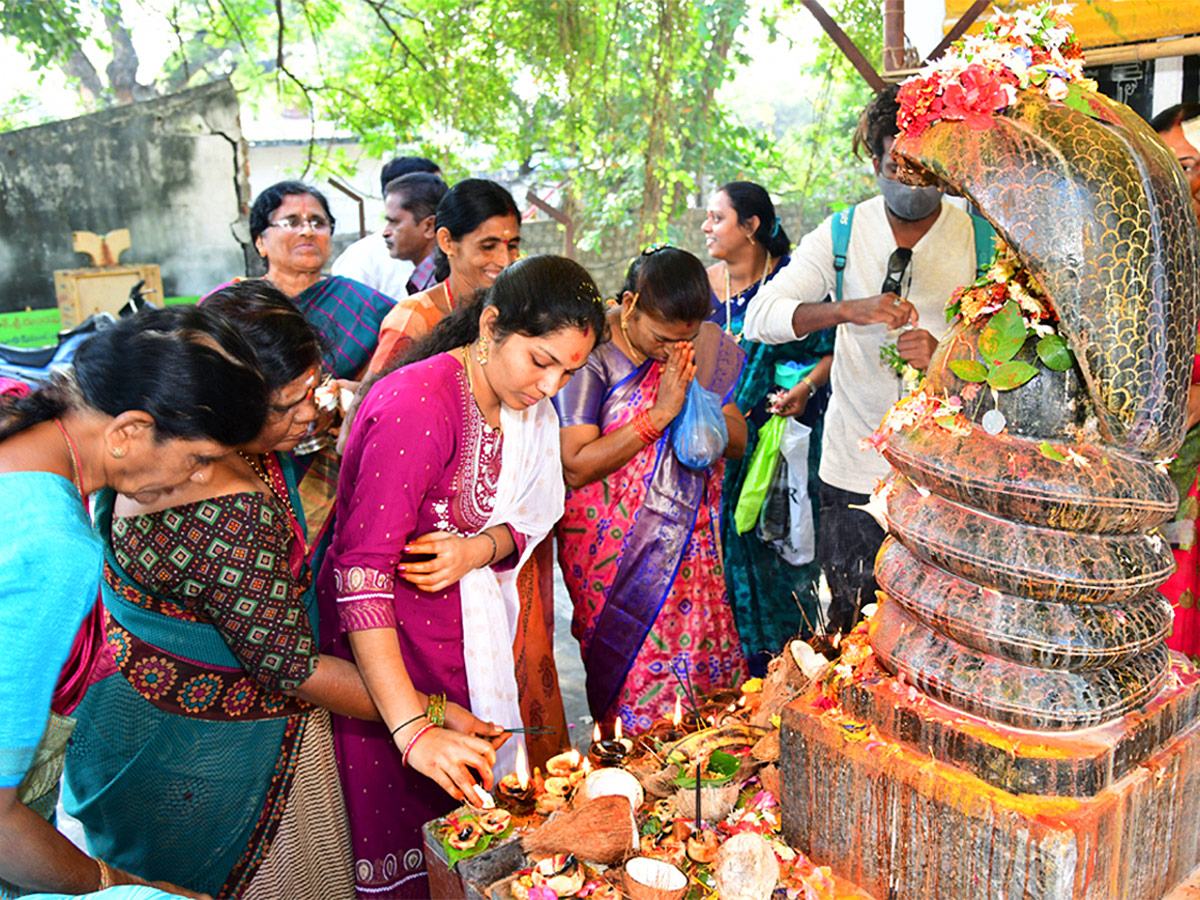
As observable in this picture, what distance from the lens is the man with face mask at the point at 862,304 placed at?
3.20m

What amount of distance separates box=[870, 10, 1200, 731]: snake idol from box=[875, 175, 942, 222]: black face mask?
1.74m

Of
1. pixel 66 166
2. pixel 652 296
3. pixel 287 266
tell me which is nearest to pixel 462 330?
pixel 652 296

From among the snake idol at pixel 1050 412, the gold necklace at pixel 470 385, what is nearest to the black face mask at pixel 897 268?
the gold necklace at pixel 470 385

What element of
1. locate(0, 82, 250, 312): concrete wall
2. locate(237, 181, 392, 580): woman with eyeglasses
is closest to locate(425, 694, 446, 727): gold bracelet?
locate(237, 181, 392, 580): woman with eyeglasses

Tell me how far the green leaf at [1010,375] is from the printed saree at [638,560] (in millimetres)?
1723

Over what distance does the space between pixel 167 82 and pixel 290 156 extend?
3183 millimetres

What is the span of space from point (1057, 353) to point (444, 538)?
57.2 inches

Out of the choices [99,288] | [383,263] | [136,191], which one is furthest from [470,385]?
[136,191]

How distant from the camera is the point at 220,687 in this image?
217 centimetres

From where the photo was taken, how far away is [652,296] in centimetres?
294

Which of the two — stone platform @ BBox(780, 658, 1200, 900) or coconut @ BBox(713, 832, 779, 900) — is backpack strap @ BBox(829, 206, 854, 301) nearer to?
stone platform @ BBox(780, 658, 1200, 900)

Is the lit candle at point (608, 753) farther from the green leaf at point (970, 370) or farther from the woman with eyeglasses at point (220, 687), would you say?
the green leaf at point (970, 370)

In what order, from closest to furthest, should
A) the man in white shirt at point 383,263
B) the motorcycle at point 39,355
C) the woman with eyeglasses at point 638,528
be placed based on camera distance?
the woman with eyeglasses at point 638,528 < the man in white shirt at point 383,263 < the motorcycle at point 39,355

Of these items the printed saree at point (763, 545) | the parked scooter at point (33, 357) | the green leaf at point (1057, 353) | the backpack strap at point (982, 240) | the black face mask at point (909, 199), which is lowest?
the printed saree at point (763, 545)
